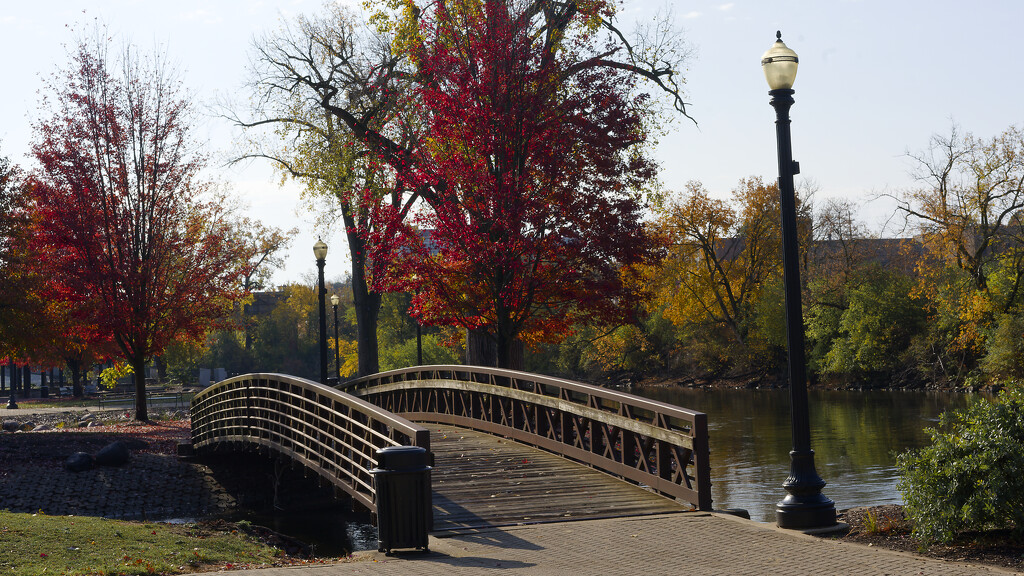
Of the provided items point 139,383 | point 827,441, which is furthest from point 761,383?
point 139,383

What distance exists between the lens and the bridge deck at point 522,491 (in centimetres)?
1127

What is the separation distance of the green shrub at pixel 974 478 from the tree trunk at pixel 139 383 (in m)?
24.7

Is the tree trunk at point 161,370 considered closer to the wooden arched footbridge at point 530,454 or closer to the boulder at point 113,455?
the boulder at point 113,455

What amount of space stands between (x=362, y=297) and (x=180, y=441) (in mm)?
9530

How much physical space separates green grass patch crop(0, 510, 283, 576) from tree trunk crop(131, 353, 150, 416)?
15.8 metres

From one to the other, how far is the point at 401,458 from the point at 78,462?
1392 cm

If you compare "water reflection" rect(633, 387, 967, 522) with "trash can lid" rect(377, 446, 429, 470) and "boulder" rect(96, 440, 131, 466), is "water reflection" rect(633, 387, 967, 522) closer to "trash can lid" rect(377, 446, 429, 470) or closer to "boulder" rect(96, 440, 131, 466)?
"trash can lid" rect(377, 446, 429, 470)

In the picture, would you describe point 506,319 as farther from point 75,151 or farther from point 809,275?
point 809,275

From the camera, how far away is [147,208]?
28.5 meters

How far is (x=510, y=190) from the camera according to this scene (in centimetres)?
1798

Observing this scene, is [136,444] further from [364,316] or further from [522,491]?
[522,491]

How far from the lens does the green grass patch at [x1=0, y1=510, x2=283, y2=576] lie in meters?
9.65

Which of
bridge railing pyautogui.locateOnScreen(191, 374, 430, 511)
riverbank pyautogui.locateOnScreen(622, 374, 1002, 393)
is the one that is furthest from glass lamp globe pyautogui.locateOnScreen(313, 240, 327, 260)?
riverbank pyautogui.locateOnScreen(622, 374, 1002, 393)

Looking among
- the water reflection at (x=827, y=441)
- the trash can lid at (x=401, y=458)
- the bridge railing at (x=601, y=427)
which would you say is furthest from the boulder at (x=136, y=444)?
the trash can lid at (x=401, y=458)
